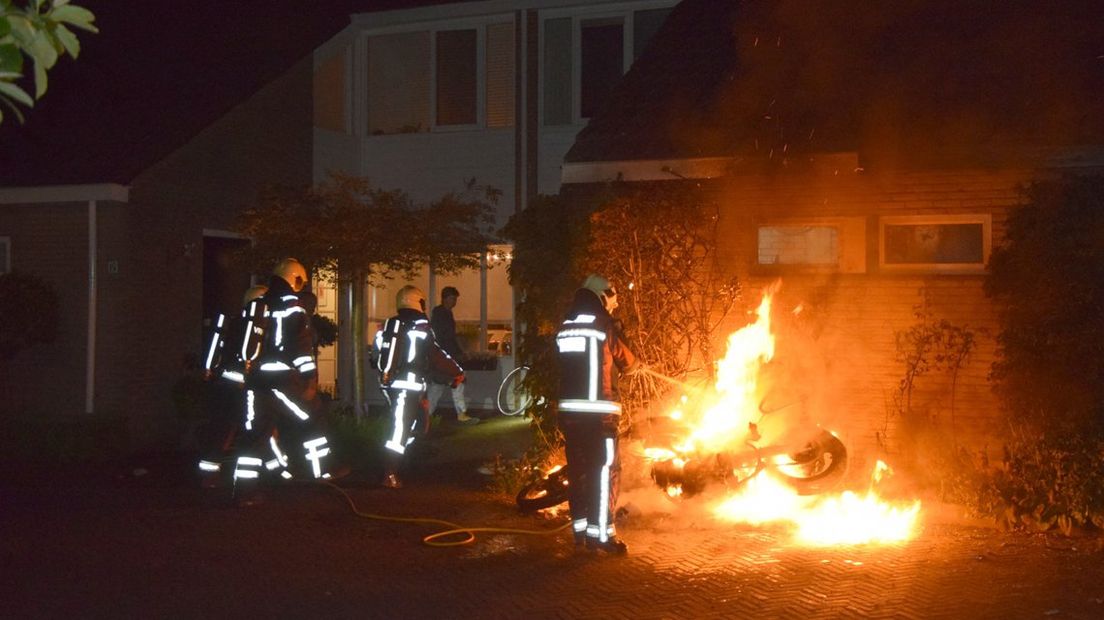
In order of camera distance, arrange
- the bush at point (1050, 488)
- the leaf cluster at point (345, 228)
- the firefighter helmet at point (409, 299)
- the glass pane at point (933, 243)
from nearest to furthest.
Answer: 1. the bush at point (1050, 488)
2. the glass pane at point (933, 243)
3. the firefighter helmet at point (409, 299)
4. the leaf cluster at point (345, 228)

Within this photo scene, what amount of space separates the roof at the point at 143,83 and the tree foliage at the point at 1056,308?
979cm

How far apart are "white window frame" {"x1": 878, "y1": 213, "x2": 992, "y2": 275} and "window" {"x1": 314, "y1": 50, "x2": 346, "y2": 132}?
406 inches

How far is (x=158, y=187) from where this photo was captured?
13.8 meters

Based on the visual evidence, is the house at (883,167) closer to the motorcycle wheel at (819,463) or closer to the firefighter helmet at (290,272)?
the motorcycle wheel at (819,463)

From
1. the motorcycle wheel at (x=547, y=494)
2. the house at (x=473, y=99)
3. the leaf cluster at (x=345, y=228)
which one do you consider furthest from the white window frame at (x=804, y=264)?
the house at (x=473, y=99)

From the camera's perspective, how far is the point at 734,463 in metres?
8.73

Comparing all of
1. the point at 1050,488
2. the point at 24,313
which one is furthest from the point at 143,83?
the point at 1050,488

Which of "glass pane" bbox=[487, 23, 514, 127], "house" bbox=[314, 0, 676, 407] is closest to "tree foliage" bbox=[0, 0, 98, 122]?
"house" bbox=[314, 0, 676, 407]

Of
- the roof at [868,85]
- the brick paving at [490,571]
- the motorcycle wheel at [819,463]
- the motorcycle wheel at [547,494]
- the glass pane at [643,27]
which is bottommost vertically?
the brick paving at [490,571]

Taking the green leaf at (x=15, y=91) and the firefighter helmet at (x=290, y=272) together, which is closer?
the green leaf at (x=15, y=91)

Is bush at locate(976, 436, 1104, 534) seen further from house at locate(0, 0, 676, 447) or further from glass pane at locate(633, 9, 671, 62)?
glass pane at locate(633, 9, 671, 62)

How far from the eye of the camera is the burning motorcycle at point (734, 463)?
28.4 feet

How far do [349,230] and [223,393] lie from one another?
3.56 metres

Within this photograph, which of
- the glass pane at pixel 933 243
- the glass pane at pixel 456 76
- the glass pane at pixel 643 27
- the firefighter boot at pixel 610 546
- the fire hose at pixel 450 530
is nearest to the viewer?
the firefighter boot at pixel 610 546
